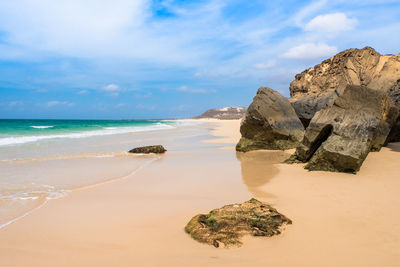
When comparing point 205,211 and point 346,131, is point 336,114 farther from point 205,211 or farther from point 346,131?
point 205,211

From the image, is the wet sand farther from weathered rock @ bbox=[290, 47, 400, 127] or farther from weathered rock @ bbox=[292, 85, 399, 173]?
weathered rock @ bbox=[290, 47, 400, 127]

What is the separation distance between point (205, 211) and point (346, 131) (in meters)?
4.07

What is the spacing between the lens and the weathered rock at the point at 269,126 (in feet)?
32.2

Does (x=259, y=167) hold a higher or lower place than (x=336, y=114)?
lower

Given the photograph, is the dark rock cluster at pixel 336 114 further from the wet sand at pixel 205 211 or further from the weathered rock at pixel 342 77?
the wet sand at pixel 205 211

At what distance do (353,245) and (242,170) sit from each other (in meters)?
3.95

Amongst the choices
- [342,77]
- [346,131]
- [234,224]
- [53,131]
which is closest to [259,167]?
[346,131]

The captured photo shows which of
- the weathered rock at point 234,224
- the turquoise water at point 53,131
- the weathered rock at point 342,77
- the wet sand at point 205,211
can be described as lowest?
the wet sand at point 205,211

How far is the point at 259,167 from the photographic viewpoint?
6.98m

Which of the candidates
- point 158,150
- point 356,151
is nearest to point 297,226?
point 356,151

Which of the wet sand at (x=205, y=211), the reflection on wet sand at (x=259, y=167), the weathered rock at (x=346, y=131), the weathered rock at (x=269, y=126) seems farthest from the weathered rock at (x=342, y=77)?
the wet sand at (x=205, y=211)

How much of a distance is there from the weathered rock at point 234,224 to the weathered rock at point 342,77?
27.1 ft

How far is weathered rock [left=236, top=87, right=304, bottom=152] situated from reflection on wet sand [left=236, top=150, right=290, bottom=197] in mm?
463

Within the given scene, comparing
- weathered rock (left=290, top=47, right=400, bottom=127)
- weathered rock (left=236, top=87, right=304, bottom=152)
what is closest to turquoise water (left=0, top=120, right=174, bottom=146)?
weathered rock (left=236, top=87, right=304, bottom=152)
